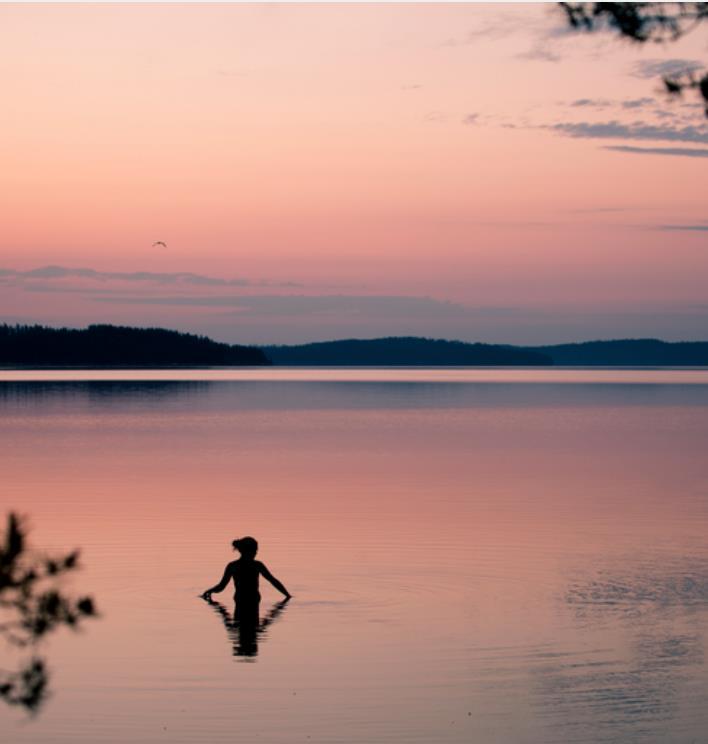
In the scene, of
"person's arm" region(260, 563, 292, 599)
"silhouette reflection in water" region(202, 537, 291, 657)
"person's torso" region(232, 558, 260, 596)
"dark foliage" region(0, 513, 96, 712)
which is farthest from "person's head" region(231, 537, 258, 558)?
"dark foliage" region(0, 513, 96, 712)

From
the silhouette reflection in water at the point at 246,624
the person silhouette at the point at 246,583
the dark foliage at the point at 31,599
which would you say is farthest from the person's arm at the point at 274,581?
the dark foliage at the point at 31,599

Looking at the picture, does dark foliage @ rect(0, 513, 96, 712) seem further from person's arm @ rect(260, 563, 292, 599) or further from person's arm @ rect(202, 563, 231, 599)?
person's arm @ rect(260, 563, 292, 599)

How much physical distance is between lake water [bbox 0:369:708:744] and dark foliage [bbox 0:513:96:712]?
6.49m

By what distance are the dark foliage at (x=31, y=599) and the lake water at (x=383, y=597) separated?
6.49m

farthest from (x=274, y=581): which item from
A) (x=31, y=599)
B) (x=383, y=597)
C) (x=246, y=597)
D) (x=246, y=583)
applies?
A: (x=31, y=599)

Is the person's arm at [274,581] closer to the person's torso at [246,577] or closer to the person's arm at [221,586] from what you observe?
the person's torso at [246,577]

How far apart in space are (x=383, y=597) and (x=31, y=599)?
51.2 ft

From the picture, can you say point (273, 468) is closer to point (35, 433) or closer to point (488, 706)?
point (35, 433)

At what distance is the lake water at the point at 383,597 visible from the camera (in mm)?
16484

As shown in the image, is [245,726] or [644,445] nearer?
[245,726]

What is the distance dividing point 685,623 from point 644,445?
44.4m

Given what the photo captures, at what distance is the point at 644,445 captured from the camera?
65000mm

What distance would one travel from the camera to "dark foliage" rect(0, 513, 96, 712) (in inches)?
328

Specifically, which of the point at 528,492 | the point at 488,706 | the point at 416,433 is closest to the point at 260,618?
the point at 488,706
